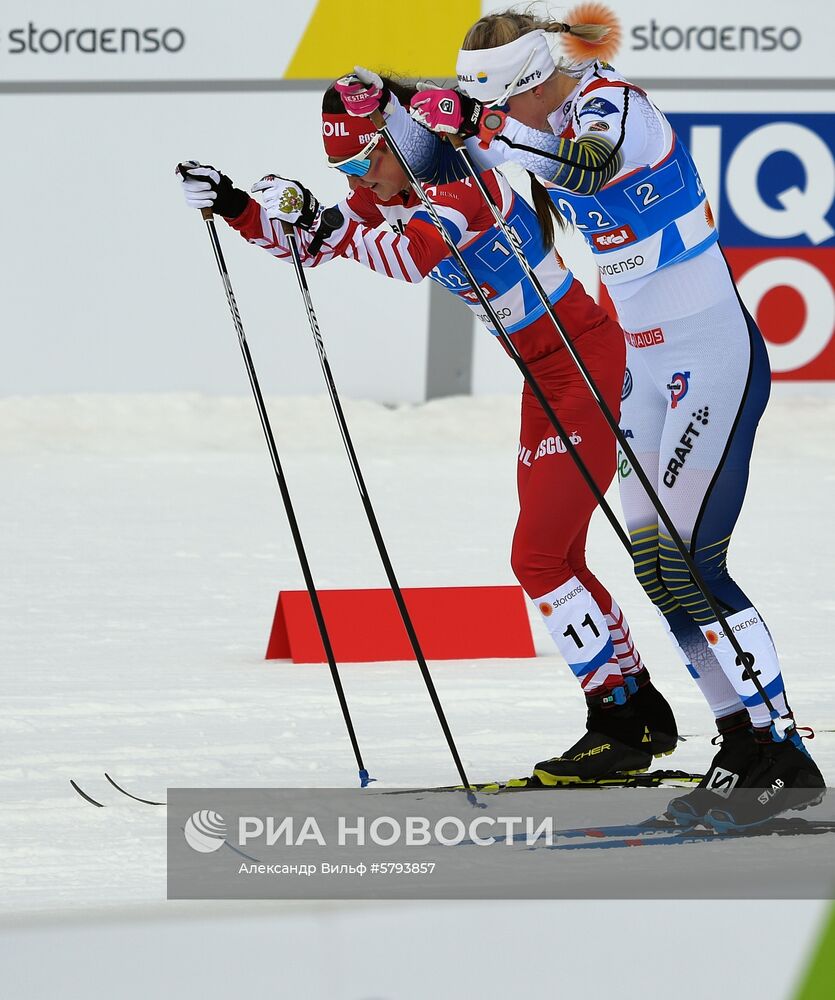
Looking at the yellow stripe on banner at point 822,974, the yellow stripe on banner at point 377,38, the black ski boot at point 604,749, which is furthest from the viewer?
the yellow stripe on banner at point 377,38

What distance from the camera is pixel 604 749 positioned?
12.1 ft

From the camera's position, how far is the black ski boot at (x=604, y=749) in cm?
364

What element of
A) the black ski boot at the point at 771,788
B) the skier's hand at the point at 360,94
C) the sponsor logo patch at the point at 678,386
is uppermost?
the skier's hand at the point at 360,94

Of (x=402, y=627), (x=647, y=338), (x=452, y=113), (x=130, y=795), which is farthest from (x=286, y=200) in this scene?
(x=402, y=627)

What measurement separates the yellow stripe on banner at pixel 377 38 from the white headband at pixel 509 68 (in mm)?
5929

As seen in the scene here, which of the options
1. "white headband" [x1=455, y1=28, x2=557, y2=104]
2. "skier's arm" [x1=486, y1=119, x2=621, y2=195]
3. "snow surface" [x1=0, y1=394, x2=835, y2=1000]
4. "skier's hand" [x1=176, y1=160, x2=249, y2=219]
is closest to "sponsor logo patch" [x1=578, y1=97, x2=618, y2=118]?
"skier's arm" [x1=486, y1=119, x2=621, y2=195]

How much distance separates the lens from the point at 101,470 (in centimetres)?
852

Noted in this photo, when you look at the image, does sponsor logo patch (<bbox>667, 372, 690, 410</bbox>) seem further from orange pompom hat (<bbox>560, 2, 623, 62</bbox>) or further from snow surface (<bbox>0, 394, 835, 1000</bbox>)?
snow surface (<bbox>0, 394, 835, 1000</bbox>)

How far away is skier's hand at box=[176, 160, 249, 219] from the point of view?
11.3 ft

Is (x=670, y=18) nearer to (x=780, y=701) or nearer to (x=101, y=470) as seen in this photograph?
(x=101, y=470)

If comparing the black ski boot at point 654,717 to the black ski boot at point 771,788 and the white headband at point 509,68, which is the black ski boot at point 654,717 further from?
the white headband at point 509,68

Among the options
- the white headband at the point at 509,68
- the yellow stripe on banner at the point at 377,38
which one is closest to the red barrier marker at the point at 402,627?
the white headband at the point at 509,68

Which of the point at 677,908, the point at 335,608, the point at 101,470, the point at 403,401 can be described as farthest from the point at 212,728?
the point at 403,401

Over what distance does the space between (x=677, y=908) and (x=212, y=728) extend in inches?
90.2
